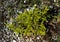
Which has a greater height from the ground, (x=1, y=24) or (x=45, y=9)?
(x=45, y=9)

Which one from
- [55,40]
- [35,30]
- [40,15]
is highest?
[40,15]

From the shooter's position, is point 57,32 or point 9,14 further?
point 9,14

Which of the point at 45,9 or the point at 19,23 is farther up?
the point at 45,9

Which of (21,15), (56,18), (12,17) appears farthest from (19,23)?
(56,18)

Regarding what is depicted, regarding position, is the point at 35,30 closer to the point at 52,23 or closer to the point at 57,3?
the point at 52,23

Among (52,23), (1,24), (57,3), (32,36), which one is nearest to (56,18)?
(52,23)

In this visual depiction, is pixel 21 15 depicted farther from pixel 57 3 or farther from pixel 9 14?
pixel 57 3
